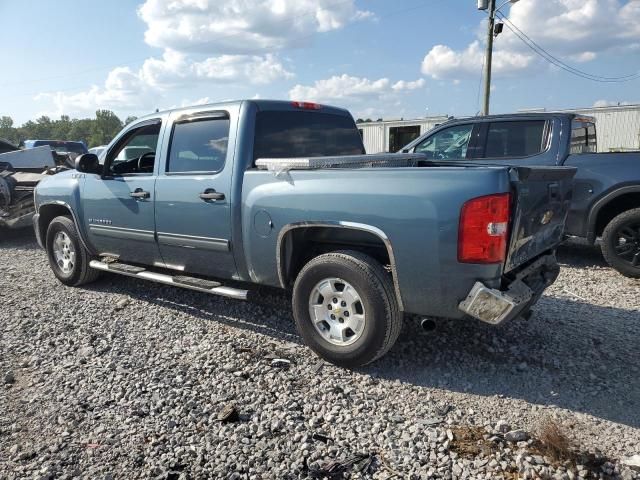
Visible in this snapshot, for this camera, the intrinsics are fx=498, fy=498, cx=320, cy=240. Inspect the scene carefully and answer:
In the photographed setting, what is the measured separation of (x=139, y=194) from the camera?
4.63 metres

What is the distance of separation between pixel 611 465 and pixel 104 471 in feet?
8.33

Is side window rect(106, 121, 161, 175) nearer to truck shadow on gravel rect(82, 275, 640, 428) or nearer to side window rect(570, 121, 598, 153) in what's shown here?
truck shadow on gravel rect(82, 275, 640, 428)

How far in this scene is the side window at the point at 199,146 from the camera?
13.6ft

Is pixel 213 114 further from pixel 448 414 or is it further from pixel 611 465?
pixel 611 465

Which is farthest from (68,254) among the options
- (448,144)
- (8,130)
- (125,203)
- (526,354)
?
(8,130)

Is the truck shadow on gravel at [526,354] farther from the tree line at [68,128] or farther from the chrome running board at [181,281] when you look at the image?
the tree line at [68,128]

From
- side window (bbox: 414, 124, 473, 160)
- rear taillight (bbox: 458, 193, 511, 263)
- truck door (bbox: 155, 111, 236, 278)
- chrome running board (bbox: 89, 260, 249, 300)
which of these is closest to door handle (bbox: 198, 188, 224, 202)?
truck door (bbox: 155, 111, 236, 278)

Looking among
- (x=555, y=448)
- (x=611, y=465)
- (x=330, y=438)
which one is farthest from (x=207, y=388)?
(x=611, y=465)

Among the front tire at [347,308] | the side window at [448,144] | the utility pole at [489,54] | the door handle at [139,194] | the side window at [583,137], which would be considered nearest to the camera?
the front tire at [347,308]

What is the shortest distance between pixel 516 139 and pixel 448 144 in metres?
0.93

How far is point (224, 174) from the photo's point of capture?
13.1 feet

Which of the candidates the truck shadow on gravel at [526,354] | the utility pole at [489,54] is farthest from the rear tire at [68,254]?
the utility pole at [489,54]

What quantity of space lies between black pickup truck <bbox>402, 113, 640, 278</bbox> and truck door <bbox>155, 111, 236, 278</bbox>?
325cm

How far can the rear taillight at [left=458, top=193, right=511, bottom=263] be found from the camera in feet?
9.27
